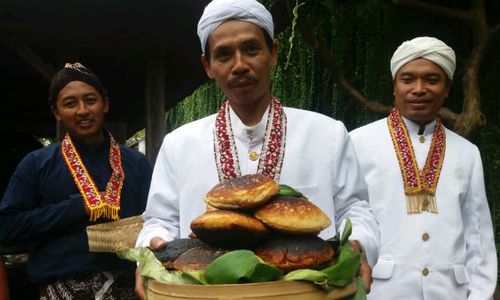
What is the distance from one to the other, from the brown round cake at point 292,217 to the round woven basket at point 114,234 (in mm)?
1326

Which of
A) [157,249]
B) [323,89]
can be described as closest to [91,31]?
[323,89]

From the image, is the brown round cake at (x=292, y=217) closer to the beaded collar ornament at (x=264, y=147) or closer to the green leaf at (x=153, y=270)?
the green leaf at (x=153, y=270)

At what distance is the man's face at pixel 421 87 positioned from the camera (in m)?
3.10

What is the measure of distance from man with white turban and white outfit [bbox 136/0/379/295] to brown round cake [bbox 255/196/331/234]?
383 millimetres

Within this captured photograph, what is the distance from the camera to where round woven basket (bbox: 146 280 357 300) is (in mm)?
1285

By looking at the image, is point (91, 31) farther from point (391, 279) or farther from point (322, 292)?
point (322, 292)

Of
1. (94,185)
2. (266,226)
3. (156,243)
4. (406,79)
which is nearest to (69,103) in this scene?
(94,185)

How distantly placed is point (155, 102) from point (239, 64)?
467 centimetres

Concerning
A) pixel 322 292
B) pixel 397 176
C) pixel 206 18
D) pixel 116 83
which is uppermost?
pixel 116 83

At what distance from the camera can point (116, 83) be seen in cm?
908

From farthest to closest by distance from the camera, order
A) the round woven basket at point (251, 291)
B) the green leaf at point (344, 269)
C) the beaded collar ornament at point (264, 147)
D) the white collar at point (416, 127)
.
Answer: the white collar at point (416, 127) < the beaded collar ornament at point (264, 147) < the green leaf at point (344, 269) < the round woven basket at point (251, 291)

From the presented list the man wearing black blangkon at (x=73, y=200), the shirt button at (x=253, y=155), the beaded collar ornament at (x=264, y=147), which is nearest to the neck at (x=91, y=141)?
the man wearing black blangkon at (x=73, y=200)

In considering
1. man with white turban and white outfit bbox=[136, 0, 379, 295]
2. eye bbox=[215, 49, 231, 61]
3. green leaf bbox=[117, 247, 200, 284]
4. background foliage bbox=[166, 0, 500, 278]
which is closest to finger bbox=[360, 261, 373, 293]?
man with white turban and white outfit bbox=[136, 0, 379, 295]

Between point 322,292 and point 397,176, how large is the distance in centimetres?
183
